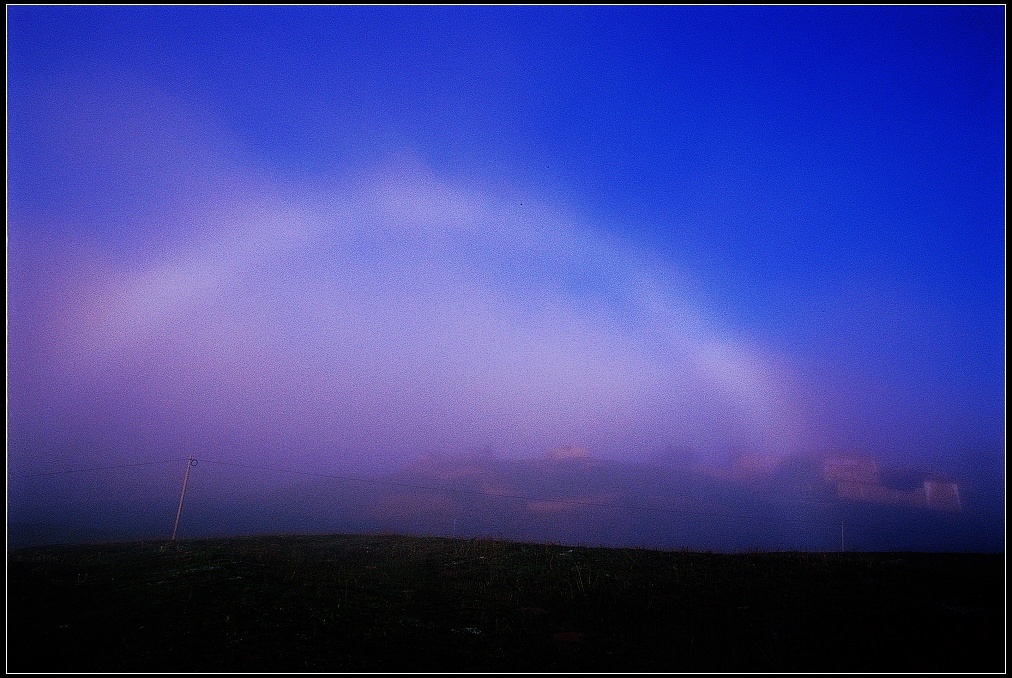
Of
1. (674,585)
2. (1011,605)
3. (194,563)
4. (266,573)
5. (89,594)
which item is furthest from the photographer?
(194,563)

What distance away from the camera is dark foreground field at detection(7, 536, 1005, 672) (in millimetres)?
10047

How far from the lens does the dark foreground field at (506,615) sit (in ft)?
33.0

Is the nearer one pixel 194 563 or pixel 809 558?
pixel 194 563

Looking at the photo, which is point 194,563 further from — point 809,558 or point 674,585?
point 809,558

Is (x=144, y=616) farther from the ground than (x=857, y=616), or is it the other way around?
(x=857, y=616)

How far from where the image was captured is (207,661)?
384 inches

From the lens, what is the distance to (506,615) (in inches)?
520

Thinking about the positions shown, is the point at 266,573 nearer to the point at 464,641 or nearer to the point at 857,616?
the point at 464,641

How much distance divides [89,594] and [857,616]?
2042cm

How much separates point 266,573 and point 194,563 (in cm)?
435

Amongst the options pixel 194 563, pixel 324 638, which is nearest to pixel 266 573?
pixel 194 563

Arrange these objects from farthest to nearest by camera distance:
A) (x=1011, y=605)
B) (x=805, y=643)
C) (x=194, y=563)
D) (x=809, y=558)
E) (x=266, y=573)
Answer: (x=809, y=558) → (x=194, y=563) → (x=266, y=573) → (x=1011, y=605) → (x=805, y=643)

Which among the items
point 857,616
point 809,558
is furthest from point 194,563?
point 809,558

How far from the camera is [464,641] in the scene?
11250 mm
